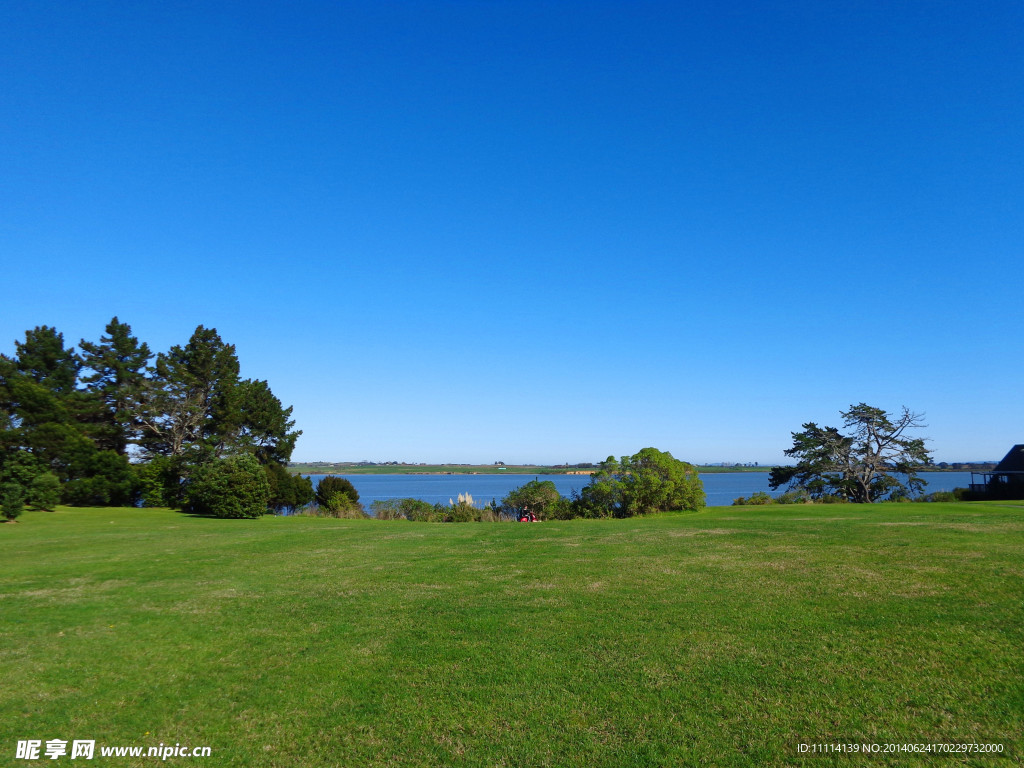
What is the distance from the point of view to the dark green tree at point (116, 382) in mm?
33875

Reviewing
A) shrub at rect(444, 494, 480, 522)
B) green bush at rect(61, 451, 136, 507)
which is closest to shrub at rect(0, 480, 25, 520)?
green bush at rect(61, 451, 136, 507)

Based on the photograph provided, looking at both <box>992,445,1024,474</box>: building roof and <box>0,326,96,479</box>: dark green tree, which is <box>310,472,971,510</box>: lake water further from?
<box>0,326,96,479</box>: dark green tree

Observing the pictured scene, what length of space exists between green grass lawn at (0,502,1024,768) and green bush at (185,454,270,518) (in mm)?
13990

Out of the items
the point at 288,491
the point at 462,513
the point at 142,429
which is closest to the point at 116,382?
the point at 142,429

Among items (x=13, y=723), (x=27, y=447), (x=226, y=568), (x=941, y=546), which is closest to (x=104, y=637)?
(x=13, y=723)

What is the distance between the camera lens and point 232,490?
26172mm

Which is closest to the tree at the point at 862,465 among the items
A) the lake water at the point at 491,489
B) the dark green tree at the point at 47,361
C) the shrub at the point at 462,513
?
the lake water at the point at 491,489

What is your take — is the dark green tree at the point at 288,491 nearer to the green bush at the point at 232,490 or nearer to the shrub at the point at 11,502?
the green bush at the point at 232,490

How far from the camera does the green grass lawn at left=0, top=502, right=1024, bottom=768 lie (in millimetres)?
4508

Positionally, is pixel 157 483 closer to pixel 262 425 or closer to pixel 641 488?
pixel 262 425

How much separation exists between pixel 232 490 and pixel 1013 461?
49544 mm

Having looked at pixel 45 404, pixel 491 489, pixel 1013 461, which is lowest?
pixel 491 489

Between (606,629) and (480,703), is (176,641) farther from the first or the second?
(606,629)

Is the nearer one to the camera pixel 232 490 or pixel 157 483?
pixel 232 490
